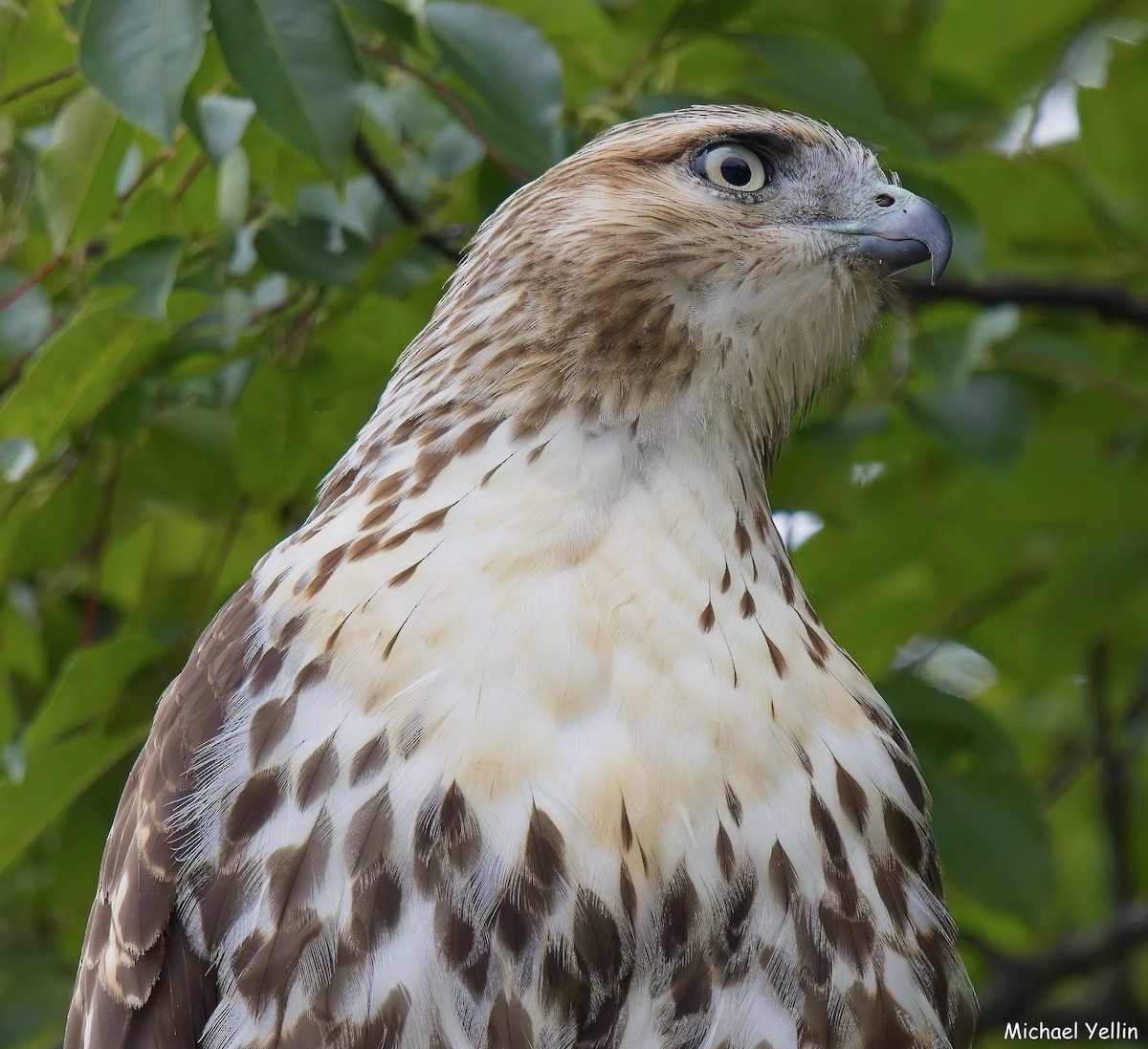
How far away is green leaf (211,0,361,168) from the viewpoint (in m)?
2.67

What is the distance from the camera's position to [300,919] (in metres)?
2.47

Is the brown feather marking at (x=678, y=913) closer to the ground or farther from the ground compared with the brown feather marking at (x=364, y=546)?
closer to the ground

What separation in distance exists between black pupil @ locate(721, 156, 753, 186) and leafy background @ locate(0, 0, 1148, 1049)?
0.28 meters

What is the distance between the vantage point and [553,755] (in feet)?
8.18

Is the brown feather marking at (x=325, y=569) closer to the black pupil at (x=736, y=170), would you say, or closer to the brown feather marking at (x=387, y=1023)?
the brown feather marking at (x=387, y=1023)

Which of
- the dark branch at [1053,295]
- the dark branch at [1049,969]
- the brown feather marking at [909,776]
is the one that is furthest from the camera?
the dark branch at [1049,969]

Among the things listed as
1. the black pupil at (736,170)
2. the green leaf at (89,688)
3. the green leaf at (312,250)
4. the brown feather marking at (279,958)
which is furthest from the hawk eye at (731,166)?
the brown feather marking at (279,958)

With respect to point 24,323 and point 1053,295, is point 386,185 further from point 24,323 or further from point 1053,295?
point 1053,295

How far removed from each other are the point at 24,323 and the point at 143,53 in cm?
82

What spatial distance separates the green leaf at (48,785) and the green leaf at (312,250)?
94 cm

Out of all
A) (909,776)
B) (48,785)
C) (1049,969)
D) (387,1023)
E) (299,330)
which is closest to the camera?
(387,1023)

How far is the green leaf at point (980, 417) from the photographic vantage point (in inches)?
142

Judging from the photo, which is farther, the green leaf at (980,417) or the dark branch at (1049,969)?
the dark branch at (1049,969)

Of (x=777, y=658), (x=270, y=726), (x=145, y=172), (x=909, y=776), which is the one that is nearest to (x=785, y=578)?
(x=777, y=658)
